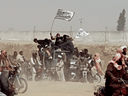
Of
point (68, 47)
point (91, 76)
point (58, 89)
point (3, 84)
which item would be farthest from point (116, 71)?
point (68, 47)

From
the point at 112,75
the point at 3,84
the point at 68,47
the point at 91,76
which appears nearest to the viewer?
the point at 112,75

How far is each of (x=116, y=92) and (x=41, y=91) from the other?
6163 mm

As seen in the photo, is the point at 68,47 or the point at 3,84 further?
the point at 68,47

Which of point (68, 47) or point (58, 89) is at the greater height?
point (68, 47)

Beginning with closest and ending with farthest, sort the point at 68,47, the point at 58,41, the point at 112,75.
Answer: the point at 112,75, the point at 58,41, the point at 68,47

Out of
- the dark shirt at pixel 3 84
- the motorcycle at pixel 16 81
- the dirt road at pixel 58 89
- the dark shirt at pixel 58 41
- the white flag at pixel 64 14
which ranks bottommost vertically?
the dirt road at pixel 58 89

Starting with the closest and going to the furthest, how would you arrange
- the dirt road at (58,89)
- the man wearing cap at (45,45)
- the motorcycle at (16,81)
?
the motorcycle at (16,81)
the dirt road at (58,89)
the man wearing cap at (45,45)

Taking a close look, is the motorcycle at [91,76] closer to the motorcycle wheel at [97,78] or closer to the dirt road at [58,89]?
the motorcycle wheel at [97,78]

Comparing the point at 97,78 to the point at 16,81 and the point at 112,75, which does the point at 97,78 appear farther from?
the point at 112,75

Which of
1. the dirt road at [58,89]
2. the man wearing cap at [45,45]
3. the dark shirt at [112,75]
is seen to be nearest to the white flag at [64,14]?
the man wearing cap at [45,45]

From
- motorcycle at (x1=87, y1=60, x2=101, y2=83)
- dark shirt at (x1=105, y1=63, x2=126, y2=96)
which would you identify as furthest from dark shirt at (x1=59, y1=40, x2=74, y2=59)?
dark shirt at (x1=105, y1=63, x2=126, y2=96)

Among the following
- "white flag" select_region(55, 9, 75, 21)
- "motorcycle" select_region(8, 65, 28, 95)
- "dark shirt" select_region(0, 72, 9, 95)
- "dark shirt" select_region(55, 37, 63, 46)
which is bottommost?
"motorcycle" select_region(8, 65, 28, 95)

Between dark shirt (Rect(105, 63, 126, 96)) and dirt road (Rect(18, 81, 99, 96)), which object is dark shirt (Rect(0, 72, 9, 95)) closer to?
dark shirt (Rect(105, 63, 126, 96))

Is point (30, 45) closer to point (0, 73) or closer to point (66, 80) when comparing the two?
point (66, 80)
